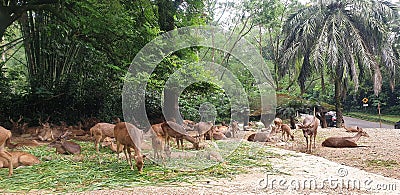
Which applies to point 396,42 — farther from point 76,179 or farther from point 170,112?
point 76,179

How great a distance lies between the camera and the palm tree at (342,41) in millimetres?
14812

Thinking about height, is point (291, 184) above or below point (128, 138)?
below

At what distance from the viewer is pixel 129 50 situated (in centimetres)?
751

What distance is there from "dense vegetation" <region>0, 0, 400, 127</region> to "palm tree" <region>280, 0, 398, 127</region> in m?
0.05

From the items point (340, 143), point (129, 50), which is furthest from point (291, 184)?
point (129, 50)

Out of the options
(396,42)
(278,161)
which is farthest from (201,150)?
(396,42)

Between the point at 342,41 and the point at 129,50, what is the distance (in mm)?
11004

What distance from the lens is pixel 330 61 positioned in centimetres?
1448

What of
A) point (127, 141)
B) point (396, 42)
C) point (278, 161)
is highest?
point (396, 42)

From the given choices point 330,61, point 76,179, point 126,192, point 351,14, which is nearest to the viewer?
point 126,192

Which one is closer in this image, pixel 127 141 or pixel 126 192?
pixel 126 192

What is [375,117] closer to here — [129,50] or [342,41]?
[342,41]

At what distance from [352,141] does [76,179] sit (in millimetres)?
5592

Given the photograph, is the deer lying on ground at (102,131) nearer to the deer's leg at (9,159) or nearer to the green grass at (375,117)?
the deer's leg at (9,159)
